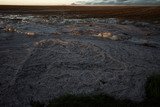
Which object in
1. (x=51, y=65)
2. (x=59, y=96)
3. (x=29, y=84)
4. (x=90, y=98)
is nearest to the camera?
(x=90, y=98)

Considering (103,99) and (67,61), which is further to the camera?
(67,61)

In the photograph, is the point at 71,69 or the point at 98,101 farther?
the point at 71,69

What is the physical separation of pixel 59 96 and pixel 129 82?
69.6 inches

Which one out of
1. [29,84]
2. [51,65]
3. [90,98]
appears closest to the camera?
[90,98]

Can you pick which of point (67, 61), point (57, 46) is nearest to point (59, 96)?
point (67, 61)

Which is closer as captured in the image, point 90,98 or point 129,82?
point 90,98

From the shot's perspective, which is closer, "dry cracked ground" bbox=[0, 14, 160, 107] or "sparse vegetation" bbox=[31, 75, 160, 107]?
"sparse vegetation" bbox=[31, 75, 160, 107]

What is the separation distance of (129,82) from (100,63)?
53.0 inches

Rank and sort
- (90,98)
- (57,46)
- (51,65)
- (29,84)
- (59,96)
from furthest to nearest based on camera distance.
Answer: (57,46)
(51,65)
(29,84)
(59,96)
(90,98)

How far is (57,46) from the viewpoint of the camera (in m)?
8.12

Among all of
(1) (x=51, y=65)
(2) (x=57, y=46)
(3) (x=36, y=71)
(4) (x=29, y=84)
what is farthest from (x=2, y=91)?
(2) (x=57, y=46)

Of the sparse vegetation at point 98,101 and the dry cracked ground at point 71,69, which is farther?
the dry cracked ground at point 71,69

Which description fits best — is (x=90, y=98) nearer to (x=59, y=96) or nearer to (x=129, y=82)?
(x=59, y=96)

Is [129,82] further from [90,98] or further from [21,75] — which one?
[21,75]
